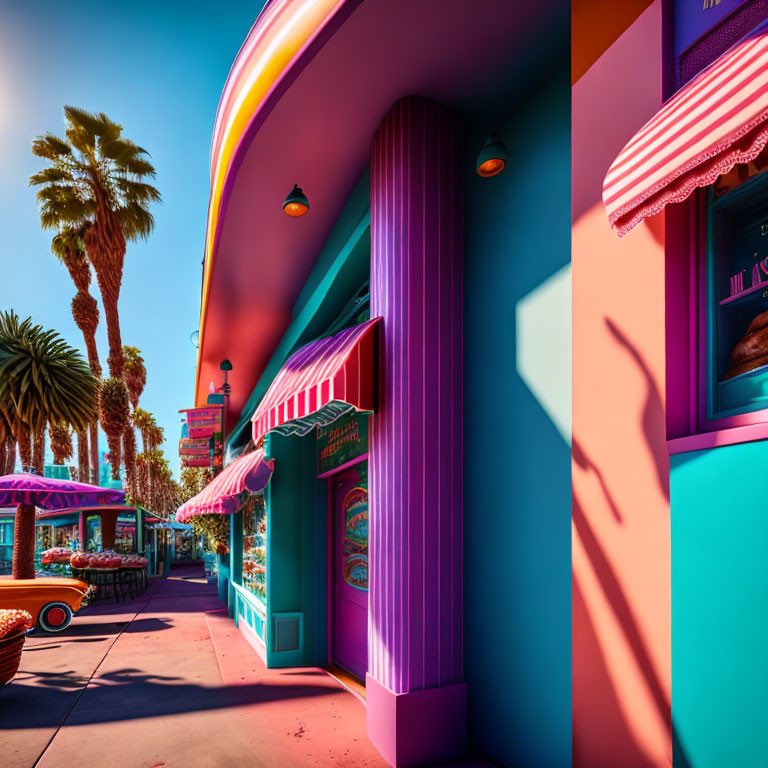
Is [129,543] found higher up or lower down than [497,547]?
lower down

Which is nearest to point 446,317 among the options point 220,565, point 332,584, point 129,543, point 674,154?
point 674,154

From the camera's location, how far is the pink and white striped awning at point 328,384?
463cm

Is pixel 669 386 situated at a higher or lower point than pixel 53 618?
higher

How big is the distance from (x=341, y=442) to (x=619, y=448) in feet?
14.3

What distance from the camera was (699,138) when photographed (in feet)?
7.02

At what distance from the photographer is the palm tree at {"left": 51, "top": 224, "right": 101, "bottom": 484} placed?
72.2 feet

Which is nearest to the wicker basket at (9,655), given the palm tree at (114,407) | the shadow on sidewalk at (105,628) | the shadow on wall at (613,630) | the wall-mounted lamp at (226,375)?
the shadow on sidewalk at (105,628)

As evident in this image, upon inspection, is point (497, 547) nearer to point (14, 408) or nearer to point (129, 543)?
point (14, 408)

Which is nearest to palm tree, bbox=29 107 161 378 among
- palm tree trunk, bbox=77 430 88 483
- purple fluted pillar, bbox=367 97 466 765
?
palm tree trunk, bbox=77 430 88 483

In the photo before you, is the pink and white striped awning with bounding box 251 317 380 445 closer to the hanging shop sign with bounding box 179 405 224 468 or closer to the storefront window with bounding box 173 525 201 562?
the hanging shop sign with bounding box 179 405 224 468

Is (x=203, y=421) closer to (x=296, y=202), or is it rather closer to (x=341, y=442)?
(x=341, y=442)

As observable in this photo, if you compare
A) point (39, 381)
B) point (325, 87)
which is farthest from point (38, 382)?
point (325, 87)

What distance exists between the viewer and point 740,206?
8.27 ft

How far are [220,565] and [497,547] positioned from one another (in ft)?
44.0
